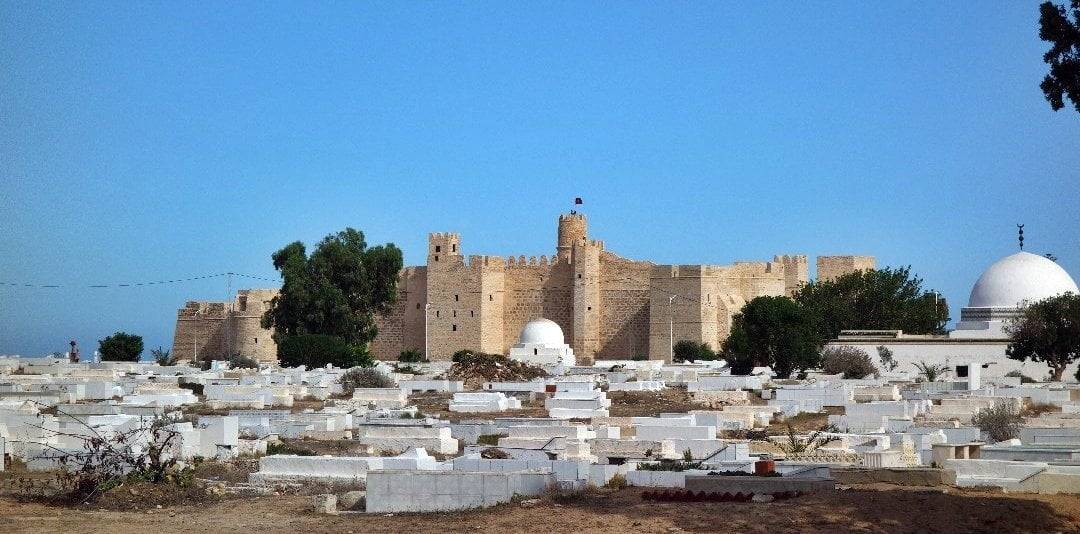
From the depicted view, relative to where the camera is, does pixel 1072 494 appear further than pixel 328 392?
No

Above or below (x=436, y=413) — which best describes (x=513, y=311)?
above

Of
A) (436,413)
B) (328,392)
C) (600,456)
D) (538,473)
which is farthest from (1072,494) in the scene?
(328,392)

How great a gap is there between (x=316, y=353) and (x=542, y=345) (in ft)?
35.1

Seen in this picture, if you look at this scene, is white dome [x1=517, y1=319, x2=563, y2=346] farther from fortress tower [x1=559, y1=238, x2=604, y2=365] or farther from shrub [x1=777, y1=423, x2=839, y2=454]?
shrub [x1=777, y1=423, x2=839, y2=454]

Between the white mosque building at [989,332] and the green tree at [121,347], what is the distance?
1897 centimetres

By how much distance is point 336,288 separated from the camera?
124 ft

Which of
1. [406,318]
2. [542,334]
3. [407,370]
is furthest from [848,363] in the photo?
[406,318]

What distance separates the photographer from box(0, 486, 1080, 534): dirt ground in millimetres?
7605

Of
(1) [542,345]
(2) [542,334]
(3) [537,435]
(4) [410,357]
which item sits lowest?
(3) [537,435]

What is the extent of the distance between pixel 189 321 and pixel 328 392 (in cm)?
3178

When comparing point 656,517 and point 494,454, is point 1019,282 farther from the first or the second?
point 656,517

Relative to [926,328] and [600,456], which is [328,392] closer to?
[600,456]

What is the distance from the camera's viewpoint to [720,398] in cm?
2005

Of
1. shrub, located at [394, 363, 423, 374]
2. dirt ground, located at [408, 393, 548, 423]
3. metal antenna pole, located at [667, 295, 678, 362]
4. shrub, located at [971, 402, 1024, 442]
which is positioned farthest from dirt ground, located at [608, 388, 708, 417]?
metal antenna pole, located at [667, 295, 678, 362]
